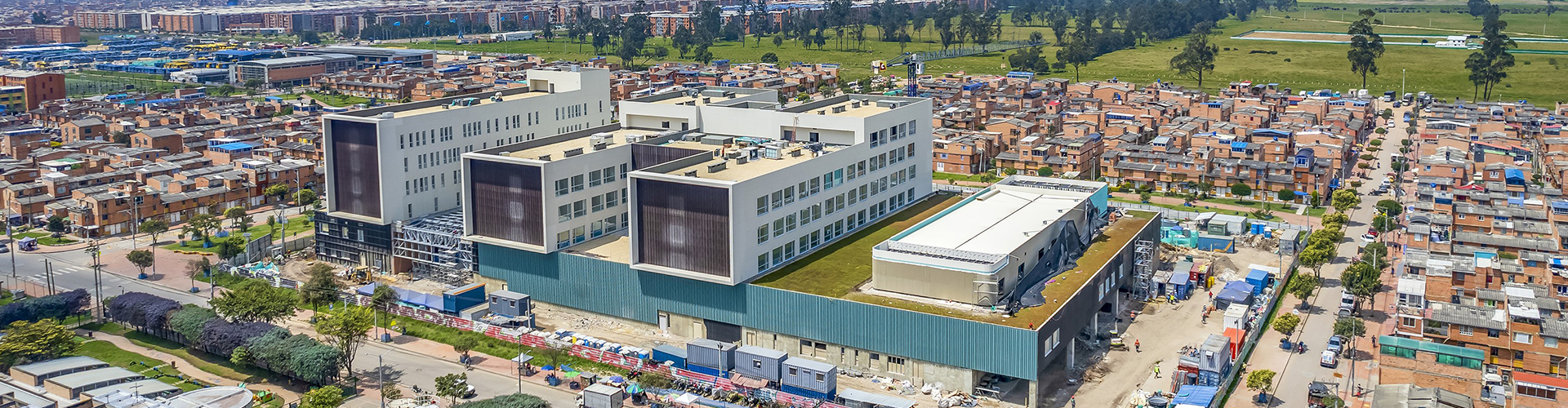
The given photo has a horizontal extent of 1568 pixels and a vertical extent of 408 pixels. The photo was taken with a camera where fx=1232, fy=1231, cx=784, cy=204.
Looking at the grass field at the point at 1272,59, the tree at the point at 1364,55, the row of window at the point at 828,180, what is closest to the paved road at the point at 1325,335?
the row of window at the point at 828,180

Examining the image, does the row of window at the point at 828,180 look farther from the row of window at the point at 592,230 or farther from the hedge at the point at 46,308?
the hedge at the point at 46,308

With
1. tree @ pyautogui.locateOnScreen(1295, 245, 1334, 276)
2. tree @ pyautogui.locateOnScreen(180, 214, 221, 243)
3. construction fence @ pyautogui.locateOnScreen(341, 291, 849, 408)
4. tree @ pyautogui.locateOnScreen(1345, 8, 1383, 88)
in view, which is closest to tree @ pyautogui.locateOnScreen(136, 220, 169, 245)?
tree @ pyautogui.locateOnScreen(180, 214, 221, 243)

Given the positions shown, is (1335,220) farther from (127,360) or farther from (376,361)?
(127,360)

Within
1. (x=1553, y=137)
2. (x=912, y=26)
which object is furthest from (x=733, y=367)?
(x=912, y=26)

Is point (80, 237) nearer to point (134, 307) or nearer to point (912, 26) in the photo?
point (134, 307)

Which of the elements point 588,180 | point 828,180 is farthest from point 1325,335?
point 588,180

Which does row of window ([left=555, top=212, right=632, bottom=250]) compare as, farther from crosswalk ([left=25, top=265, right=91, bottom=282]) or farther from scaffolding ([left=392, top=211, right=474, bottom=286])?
crosswalk ([left=25, top=265, right=91, bottom=282])
